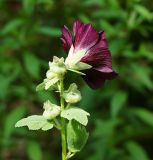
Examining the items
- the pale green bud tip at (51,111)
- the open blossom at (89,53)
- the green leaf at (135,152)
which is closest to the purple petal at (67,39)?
the open blossom at (89,53)

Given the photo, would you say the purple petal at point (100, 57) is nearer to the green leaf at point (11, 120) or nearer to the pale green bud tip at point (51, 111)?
the pale green bud tip at point (51, 111)

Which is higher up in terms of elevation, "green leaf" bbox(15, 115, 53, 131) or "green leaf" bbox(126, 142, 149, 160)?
"green leaf" bbox(15, 115, 53, 131)

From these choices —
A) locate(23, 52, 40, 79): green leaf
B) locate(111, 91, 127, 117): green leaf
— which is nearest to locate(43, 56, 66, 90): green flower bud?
locate(23, 52, 40, 79): green leaf

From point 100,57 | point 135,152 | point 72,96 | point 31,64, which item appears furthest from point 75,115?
point 135,152

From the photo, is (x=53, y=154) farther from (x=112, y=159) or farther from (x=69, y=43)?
(x=69, y=43)

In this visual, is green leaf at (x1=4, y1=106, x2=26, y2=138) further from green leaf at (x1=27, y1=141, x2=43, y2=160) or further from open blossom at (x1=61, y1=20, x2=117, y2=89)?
open blossom at (x1=61, y1=20, x2=117, y2=89)

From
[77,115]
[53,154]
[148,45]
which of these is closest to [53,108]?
[77,115]

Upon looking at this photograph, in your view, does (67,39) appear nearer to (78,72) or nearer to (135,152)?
(78,72)
